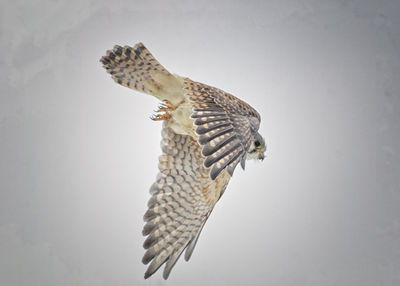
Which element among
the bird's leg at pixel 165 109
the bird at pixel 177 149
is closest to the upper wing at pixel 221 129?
the bird at pixel 177 149

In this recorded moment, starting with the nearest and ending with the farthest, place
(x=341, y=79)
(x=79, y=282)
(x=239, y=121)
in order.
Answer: (x=239, y=121) → (x=79, y=282) → (x=341, y=79)

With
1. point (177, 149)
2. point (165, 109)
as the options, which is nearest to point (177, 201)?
point (177, 149)

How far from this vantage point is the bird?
1351 mm

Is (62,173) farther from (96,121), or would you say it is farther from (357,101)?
(357,101)

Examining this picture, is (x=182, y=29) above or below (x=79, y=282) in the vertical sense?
above

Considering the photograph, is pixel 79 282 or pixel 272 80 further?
pixel 272 80

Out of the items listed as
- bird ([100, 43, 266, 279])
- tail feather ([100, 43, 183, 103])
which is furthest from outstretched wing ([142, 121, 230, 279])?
tail feather ([100, 43, 183, 103])

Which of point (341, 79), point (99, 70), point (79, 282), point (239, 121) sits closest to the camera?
point (239, 121)

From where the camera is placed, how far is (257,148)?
1626 mm

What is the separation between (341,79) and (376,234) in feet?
2.46

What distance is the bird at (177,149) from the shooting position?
4.43 ft

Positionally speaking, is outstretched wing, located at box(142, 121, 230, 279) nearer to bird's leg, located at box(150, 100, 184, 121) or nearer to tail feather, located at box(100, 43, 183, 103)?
bird's leg, located at box(150, 100, 184, 121)

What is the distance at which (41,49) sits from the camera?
177cm

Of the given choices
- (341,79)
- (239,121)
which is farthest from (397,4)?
(239,121)
